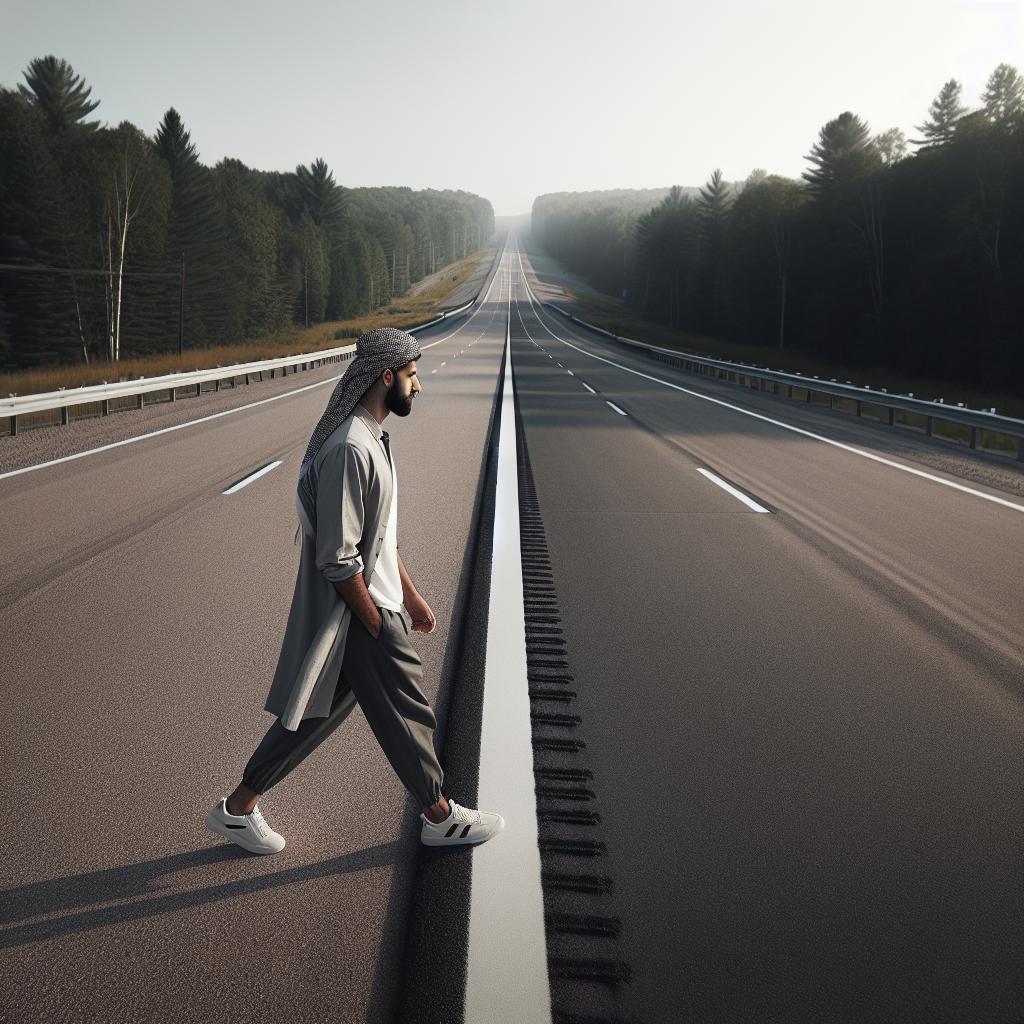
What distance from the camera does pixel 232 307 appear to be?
8006 centimetres

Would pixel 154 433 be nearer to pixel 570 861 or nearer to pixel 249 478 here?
pixel 249 478

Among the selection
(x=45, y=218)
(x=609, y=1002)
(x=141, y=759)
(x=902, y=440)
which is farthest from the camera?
(x=45, y=218)

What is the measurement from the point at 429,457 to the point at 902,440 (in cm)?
951

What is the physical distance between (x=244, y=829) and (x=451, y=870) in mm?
752

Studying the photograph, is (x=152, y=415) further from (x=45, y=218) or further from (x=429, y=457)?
(x=45, y=218)

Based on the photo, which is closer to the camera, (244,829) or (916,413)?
(244,829)

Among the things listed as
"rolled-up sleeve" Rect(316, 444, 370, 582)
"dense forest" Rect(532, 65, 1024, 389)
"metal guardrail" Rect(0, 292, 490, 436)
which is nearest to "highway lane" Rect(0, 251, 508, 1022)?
"rolled-up sleeve" Rect(316, 444, 370, 582)

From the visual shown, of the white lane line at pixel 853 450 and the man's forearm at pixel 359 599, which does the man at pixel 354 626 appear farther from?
the white lane line at pixel 853 450

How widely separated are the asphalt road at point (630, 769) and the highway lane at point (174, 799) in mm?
14

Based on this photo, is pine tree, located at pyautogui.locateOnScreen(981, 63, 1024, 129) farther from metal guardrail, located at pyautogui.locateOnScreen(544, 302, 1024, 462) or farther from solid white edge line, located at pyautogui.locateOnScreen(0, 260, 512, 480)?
solid white edge line, located at pyautogui.locateOnScreen(0, 260, 512, 480)

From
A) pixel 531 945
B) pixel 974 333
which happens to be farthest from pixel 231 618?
pixel 974 333

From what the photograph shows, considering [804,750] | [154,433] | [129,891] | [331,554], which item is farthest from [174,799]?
[154,433]

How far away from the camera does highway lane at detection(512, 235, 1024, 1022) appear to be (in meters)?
2.70

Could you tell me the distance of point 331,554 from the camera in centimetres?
300
